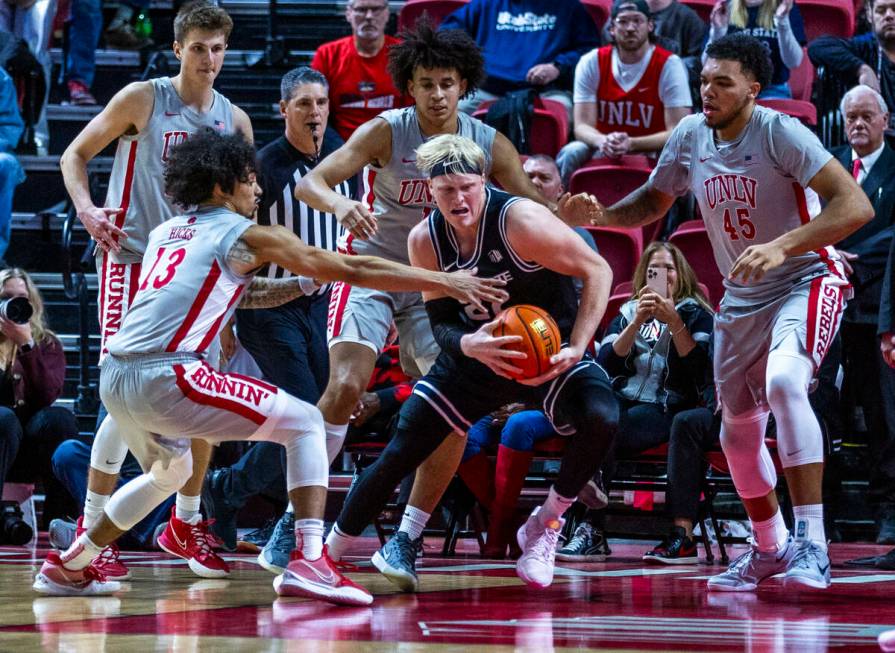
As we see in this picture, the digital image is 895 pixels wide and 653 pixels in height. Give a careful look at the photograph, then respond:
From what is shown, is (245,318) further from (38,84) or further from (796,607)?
(38,84)

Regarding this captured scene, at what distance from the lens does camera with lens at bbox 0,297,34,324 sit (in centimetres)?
705

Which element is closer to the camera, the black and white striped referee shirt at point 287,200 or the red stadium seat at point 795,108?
the black and white striped referee shirt at point 287,200

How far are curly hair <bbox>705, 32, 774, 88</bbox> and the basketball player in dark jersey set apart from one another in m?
1.00

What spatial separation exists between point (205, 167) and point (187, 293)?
457 mm

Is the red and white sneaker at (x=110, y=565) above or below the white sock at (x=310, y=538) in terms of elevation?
below

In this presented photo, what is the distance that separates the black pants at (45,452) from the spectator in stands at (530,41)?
3633 mm

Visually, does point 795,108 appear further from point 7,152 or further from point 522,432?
point 7,152

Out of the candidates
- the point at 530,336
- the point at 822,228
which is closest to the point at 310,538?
the point at 530,336

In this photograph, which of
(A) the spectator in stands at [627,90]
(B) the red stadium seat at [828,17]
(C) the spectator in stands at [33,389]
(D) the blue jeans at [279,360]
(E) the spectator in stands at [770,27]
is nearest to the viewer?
(D) the blue jeans at [279,360]

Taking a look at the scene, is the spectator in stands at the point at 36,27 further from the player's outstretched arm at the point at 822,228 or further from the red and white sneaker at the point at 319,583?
the player's outstretched arm at the point at 822,228

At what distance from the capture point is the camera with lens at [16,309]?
23.1 feet

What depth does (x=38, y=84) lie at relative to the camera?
9.53 meters

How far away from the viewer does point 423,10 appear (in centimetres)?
1002

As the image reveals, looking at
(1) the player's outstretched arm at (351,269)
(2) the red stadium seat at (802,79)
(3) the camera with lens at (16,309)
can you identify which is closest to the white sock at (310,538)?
(1) the player's outstretched arm at (351,269)
